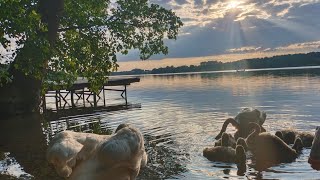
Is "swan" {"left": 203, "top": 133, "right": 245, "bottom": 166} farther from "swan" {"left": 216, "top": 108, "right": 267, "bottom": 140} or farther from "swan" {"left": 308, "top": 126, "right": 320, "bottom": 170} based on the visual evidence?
"swan" {"left": 216, "top": 108, "right": 267, "bottom": 140}

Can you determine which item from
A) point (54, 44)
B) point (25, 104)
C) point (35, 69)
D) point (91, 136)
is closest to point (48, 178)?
point (35, 69)

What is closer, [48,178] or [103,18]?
[48,178]

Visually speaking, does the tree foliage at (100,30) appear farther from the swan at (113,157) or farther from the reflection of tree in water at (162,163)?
the swan at (113,157)

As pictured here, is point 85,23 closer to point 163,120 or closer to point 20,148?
point 163,120

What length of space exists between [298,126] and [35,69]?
1524 cm

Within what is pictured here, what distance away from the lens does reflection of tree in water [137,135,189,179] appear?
13234mm

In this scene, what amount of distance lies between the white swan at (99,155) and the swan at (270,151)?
43.1ft

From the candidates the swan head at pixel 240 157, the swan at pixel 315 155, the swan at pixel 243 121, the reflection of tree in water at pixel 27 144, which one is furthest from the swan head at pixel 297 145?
the reflection of tree in water at pixel 27 144

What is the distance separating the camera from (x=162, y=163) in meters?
14.9

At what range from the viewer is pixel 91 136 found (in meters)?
2.48

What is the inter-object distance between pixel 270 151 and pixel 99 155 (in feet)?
47.6

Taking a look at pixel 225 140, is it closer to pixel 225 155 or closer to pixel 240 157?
pixel 225 155

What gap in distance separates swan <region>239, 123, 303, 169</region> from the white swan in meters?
13.1

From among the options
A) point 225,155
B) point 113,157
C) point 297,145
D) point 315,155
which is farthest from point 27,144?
point 113,157
